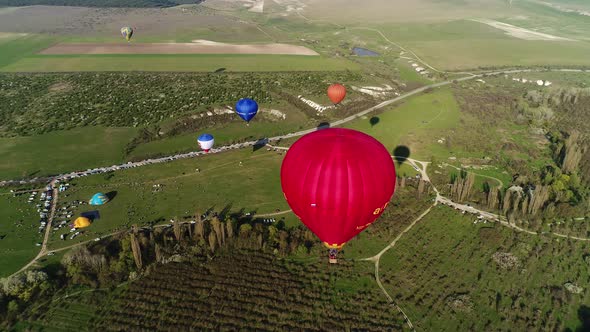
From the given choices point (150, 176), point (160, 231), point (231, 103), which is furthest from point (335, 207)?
point (231, 103)

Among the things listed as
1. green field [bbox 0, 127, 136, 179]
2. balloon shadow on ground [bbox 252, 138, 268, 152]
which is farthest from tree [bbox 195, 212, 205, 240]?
green field [bbox 0, 127, 136, 179]

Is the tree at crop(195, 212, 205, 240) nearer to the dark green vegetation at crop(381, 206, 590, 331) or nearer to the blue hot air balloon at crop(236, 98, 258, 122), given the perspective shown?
the dark green vegetation at crop(381, 206, 590, 331)

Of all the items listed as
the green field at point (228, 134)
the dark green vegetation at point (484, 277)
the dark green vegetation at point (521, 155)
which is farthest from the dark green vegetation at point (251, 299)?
the green field at point (228, 134)

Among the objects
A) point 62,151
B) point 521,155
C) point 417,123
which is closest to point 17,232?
point 62,151

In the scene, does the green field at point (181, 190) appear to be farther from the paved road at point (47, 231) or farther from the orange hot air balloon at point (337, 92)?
the orange hot air balloon at point (337, 92)

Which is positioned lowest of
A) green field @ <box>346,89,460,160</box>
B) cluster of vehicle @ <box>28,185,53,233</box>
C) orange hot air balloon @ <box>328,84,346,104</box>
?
cluster of vehicle @ <box>28,185,53,233</box>

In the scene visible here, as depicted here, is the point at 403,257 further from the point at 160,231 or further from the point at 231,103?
the point at 231,103

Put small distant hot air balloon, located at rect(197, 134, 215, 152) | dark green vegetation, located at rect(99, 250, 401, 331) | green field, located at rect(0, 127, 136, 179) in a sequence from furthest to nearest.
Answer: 1. small distant hot air balloon, located at rect(197, 134, 215, 152)
2. green field, located at rect(0, 127, 136, 179)
3. dark green vegetation, located at rect(99, 250, 401, 331)
